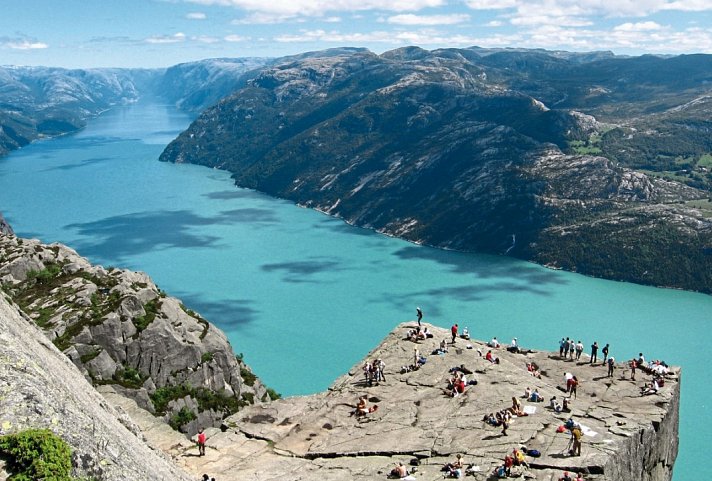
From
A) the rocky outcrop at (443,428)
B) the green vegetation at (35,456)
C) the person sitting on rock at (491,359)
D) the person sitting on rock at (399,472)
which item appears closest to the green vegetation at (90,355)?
the rocky outcrop at (443,428)

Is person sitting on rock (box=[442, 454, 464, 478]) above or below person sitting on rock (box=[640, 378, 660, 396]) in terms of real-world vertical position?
above

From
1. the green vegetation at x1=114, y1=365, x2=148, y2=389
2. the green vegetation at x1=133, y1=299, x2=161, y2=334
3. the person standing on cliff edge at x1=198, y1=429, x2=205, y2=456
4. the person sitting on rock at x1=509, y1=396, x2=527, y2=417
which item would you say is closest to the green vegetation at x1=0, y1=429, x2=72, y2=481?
the person standing on cliff edge at x1=198, y1=429, x2=205, y2=456

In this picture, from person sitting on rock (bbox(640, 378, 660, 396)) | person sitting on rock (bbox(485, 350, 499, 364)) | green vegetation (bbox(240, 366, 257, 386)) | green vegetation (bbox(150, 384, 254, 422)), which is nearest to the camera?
person sitting on rock (bbox(640, 378, 660, 396))

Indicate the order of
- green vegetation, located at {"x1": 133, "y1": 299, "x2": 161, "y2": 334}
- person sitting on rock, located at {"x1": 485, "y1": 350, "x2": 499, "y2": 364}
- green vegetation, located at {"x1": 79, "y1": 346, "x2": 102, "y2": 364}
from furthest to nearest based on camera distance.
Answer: green vegetation, located at {"x1": 133, "y1": 299, "x2": 161, "y2": 334} → green vegetation, located at {"x1": 79, "y1": 346, "x2": 102, "y2": 364} → person sitting on rock, located at {"x1": 485, "y1": 350, "x2": 499, "y2": 364}

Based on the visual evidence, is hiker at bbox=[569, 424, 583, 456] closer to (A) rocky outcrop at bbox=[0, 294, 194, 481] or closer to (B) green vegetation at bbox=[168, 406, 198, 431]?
(A) rocky outcrop at bbox=[0, 294, 194, 481]

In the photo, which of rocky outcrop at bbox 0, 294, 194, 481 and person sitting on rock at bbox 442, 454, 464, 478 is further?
person sitting on rock at bbox 442, 454, 464, 478

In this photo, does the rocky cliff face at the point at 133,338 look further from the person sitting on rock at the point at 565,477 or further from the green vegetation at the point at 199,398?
the person sitting on rock at the point at 565,477
